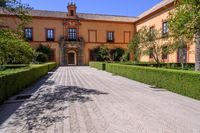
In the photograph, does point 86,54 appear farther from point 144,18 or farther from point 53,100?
point 53,100

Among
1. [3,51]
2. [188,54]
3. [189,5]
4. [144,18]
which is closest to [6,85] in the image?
[3,51]

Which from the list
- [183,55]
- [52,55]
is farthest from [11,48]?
[52,55]

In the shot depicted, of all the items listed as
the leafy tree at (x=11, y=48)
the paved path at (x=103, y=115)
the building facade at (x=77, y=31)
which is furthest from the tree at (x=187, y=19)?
the building facade at (x=77, y=31)

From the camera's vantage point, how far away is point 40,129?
5242 millimetres

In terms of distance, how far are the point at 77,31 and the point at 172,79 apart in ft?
101

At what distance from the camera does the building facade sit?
37.3m

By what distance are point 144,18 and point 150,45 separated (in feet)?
55.2

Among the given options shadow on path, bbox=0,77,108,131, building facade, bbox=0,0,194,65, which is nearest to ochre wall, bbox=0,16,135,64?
building facade, bbox=0,0,194,65

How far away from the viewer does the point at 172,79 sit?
10.2 m

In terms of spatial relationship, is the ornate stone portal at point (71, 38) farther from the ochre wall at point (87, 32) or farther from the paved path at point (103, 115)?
the paved path at point (103, 115)

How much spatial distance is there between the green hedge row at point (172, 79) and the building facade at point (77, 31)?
23.5 meters

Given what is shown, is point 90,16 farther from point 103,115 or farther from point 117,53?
point 103,115

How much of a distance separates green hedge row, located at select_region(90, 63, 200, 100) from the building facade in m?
23.5

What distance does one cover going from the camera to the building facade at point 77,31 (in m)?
37.3
